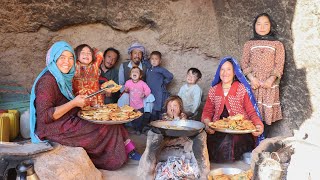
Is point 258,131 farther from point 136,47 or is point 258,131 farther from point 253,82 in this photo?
point 136,47

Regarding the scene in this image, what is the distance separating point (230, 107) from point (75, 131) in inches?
67.9

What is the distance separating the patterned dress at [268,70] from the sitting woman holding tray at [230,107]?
0.14 meters

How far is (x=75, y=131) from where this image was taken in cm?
384

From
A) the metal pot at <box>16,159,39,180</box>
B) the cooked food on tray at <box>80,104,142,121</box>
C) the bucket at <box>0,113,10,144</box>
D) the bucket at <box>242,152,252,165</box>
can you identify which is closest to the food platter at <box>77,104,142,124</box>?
the cooked food on tray at <box>80,104,142,121</box>

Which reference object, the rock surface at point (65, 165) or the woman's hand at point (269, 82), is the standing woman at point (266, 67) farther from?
the rock surface at point (65, 165)

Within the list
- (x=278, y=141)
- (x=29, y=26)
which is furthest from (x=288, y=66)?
(x=29, y=26)

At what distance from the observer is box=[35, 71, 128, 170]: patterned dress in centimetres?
371

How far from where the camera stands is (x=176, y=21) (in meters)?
5.84

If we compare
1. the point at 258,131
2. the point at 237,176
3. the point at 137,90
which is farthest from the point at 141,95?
the point at 237,176

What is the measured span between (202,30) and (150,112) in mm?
1500

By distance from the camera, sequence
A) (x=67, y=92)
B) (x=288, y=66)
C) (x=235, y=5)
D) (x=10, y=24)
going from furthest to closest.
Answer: (x=10, y=24) < (x=235, y=5) < (x=288, y=66) < (x=67, y=92)

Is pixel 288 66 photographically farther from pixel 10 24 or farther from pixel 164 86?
pixel 10 24

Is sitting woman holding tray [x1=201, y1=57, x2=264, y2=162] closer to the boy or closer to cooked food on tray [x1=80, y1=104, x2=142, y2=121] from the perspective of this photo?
the boy

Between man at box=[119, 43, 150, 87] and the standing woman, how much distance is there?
1648 millimetres
